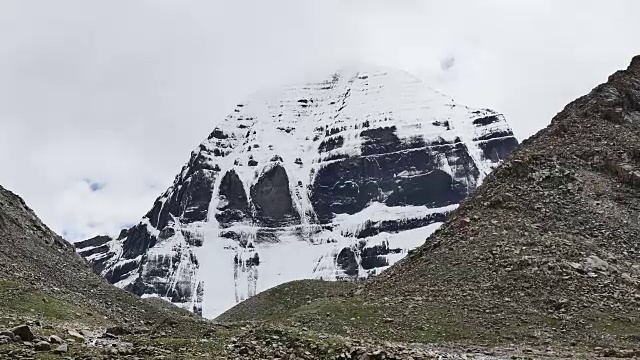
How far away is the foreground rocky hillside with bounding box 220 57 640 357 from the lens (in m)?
40.4

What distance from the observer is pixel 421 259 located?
5588 centimetres

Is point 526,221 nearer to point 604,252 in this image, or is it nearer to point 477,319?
point 604,252

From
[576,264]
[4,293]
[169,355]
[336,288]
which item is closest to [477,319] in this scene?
[576,264]

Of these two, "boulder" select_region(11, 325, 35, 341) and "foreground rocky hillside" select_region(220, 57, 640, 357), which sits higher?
"foreground rocky hillside" select_region(220, 57, 640, 357)

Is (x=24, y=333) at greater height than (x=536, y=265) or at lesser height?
lesser

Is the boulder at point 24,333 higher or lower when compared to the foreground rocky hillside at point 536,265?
lower

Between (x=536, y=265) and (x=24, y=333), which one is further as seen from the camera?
(x=536, y=265)

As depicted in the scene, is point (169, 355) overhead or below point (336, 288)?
below

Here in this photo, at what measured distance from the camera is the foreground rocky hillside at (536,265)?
133ft

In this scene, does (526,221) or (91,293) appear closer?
(526,221)

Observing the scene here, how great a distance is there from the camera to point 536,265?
47.1m

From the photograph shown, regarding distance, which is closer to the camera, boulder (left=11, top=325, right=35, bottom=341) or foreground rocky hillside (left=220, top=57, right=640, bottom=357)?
boulder (left=11, top=325, right=35, bottom=341)

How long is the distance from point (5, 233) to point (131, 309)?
14360mm

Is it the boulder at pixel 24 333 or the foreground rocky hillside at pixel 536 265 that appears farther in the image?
the foreground rocky hillside at pixel 536 265
